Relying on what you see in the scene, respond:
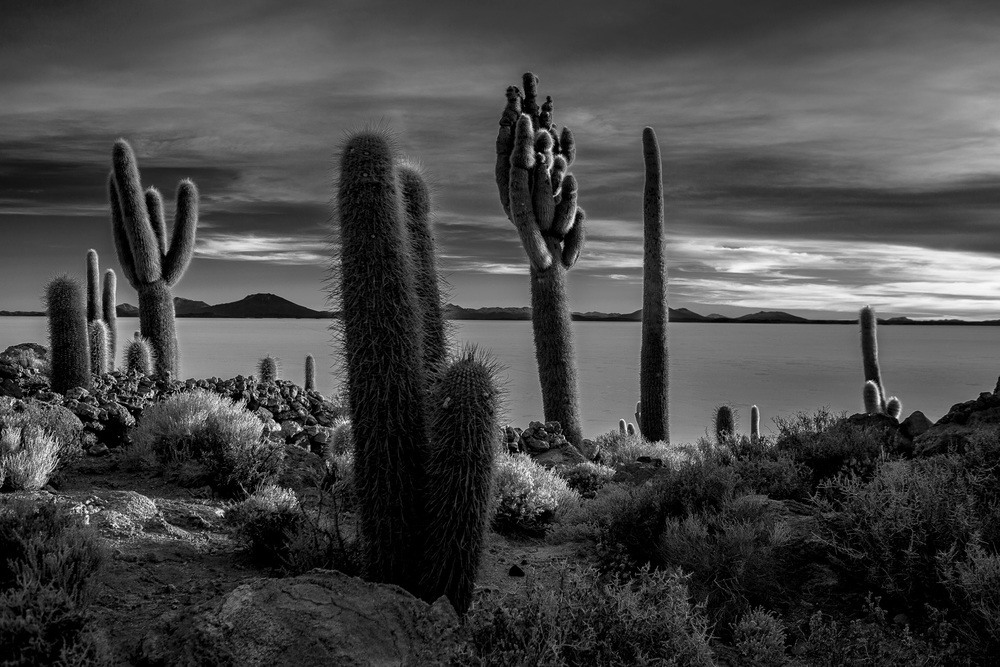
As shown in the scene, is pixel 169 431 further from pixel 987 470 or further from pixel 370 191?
pixel 987 470

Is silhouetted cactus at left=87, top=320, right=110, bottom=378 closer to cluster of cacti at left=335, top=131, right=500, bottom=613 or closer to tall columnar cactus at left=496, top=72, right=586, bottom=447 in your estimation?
tall columnar cactus at left=496, top=72, right=586, bottom=447

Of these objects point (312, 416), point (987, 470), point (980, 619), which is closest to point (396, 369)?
point (980, 619)

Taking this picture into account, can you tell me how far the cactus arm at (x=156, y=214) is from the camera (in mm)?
18484

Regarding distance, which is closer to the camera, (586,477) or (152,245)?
(586,477)

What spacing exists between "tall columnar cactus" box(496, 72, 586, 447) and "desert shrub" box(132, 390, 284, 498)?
26.5 ft

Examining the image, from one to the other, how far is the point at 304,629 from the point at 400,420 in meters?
1.88

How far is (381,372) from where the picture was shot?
574cm

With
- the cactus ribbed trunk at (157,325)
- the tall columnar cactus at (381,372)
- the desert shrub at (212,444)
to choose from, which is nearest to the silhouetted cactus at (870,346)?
the desert shrub at (212,444)

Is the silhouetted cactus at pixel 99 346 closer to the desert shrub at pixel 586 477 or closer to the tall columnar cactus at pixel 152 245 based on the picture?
the tall columnar cactus at pixel 152 245

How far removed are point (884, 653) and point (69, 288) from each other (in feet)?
44.1

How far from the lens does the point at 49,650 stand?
4168mm

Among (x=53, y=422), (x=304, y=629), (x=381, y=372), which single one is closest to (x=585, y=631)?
(x=304, y=629)

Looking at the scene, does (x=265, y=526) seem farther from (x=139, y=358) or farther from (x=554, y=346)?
(x=139, y=358)

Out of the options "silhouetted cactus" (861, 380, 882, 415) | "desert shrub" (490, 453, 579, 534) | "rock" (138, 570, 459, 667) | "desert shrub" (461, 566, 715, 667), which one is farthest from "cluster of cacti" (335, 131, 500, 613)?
"silhouetted cactus" (861, 380, 882, 415)
